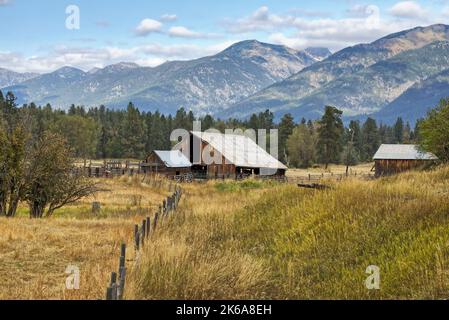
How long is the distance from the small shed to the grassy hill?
49.2 meters

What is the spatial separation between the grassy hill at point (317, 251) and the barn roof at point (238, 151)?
45.6 metres

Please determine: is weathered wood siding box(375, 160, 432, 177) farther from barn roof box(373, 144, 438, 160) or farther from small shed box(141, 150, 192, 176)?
small shed box(141, 150, 192, 176)

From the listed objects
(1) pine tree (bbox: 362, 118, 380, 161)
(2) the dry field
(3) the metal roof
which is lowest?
(2) the dry field

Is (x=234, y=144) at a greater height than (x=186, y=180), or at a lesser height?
greater

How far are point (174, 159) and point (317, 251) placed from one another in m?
55.9

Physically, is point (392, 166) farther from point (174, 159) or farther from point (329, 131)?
point (329, 131)

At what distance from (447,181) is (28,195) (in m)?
19.0

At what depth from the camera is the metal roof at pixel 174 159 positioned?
65.8 metres

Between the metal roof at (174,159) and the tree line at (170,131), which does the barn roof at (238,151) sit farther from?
the tree line at (170,131)

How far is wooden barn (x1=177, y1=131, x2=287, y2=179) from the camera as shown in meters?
61.9

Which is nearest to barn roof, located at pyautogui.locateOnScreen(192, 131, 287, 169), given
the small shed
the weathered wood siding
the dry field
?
the small shed
